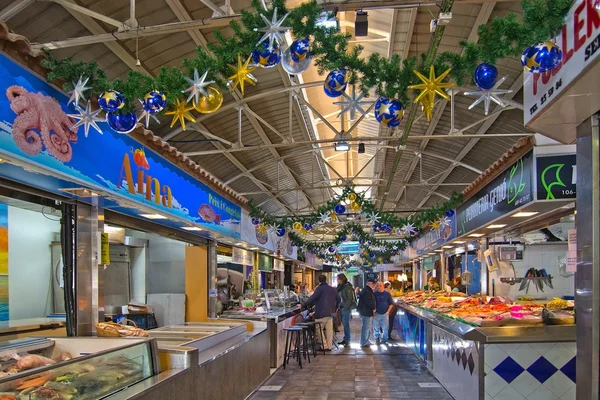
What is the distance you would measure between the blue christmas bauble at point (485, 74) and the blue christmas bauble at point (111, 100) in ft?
8.06

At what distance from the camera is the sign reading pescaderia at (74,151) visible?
3.48 m

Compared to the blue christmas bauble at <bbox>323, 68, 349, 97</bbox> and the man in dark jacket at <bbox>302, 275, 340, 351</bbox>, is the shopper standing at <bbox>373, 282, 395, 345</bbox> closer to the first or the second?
the man in dark jacket at <bbox>302, 275, 340, 351</bbox>

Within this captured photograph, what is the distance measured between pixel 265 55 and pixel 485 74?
1.49 meters

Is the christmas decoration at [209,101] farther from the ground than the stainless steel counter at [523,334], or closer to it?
farther from the ground

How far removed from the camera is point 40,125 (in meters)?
3.73

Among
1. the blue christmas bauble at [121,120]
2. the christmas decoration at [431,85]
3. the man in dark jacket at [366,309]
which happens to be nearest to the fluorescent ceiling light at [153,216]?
the blue christmas bauble at [121,120]

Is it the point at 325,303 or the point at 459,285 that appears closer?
the point at 325,303

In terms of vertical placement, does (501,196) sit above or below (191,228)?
above

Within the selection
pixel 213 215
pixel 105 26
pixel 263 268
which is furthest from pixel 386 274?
pixel 105 26

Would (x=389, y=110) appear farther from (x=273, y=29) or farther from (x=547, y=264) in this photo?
(x=547, y=264)

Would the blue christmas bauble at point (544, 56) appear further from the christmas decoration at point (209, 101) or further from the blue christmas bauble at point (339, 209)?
the blue christmas bauble at point (339, 209)

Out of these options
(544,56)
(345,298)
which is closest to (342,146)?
(345,298)

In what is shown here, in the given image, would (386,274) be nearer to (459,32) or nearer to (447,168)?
(447,168)

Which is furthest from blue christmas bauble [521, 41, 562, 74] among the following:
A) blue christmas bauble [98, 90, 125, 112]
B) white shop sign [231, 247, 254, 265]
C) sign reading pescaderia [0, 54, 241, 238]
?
white shop sign [231, 247, 254, 265]
